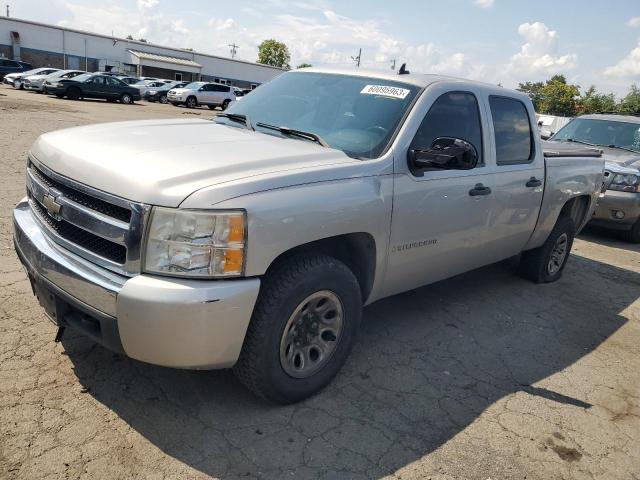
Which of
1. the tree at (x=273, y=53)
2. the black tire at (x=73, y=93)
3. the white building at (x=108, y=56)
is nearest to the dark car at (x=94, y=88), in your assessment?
the black tire at (x=73, y=93)

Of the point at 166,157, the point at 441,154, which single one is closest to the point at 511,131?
the point at 441,154

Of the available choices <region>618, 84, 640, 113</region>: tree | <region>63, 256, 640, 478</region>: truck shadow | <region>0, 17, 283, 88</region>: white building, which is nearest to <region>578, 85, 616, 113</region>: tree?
<region>618, 84, 640, 113</region>: tree

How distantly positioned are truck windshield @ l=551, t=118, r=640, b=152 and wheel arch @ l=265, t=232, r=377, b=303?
715cm

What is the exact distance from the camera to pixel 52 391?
9.70 feet

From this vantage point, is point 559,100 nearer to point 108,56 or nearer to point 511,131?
point 108,56

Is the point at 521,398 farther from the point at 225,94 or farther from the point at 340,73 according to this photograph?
the point at 225,94

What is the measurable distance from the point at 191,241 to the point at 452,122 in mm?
2313

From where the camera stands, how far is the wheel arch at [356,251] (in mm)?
3187

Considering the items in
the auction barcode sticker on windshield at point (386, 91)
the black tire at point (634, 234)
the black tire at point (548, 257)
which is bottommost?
the black tire at point (634, 234)

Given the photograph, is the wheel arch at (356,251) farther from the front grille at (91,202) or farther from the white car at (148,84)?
the white car at (148,84)

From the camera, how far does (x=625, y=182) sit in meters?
8.03

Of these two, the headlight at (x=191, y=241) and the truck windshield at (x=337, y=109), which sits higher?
the truck windshield at (x=337, y=109)

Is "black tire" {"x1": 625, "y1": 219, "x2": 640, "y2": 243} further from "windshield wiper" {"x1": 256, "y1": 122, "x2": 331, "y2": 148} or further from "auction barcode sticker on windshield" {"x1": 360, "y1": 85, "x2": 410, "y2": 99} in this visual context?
"windshield wiper" {"x1": 256, "y1": 122, "x2": 331, "y2": 148}

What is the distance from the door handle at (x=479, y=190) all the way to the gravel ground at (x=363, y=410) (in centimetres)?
116
